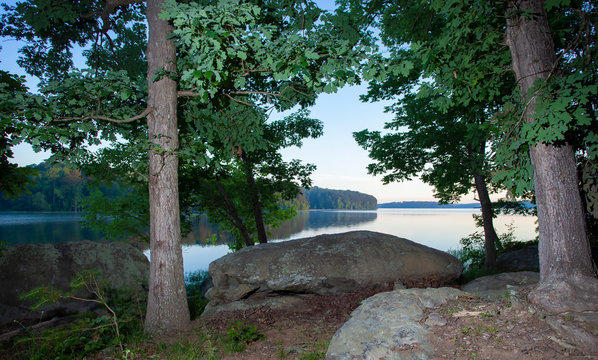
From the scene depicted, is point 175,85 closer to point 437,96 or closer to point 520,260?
point 437,96

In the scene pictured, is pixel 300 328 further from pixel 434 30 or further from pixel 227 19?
pixel 434 30

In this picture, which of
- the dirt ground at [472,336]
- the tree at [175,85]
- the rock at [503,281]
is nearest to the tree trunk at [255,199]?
the tree at [175,85]

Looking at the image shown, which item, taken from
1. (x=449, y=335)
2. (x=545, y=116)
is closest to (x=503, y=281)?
(x=545, y=116)

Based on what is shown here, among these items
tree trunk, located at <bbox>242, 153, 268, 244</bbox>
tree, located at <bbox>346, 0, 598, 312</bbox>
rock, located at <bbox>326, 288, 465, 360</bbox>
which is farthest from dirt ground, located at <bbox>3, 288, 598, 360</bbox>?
tree trunk, located at <bbox>242, 153, 268, 244</bbox>

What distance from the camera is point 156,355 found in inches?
195

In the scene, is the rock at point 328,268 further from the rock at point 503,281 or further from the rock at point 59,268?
the rock at point 59,268

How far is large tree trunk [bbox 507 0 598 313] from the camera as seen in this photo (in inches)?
183

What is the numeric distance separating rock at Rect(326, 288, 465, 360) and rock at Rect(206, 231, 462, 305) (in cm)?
318

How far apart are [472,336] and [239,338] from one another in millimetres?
3501

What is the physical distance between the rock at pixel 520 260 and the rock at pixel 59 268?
13.9 metres

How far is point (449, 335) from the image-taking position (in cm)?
367

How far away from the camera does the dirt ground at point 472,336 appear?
3348 mm

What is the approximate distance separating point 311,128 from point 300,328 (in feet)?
30.6

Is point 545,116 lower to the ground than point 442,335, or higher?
higher
